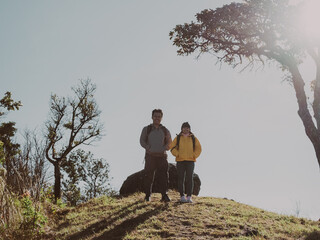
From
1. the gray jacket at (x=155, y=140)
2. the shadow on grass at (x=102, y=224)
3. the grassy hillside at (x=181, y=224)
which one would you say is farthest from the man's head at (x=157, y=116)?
the shadow on grass at (x=102, y=224)

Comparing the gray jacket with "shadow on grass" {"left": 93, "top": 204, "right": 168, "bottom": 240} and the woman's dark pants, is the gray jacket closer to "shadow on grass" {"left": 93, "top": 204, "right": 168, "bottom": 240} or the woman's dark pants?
the woman's dark pants

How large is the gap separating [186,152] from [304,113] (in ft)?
20.5

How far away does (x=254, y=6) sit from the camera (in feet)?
40.8

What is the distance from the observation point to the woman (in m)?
8.86

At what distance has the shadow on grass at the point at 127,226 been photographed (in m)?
6.80

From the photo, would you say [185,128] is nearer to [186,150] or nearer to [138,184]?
[186,150]

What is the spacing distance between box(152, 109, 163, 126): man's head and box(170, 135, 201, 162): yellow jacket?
2.61ft

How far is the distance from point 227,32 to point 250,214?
8297 mm

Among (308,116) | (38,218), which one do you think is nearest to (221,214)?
(38,218)

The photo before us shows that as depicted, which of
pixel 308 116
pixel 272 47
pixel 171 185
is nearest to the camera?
pixel 308 116

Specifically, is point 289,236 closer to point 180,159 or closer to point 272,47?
point 180,159

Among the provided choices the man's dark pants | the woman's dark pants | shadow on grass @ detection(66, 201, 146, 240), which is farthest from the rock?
the woman's dark pants

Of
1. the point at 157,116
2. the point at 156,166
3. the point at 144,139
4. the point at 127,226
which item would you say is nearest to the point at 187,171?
the point at 156,166

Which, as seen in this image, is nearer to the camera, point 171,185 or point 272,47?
point 272,47
